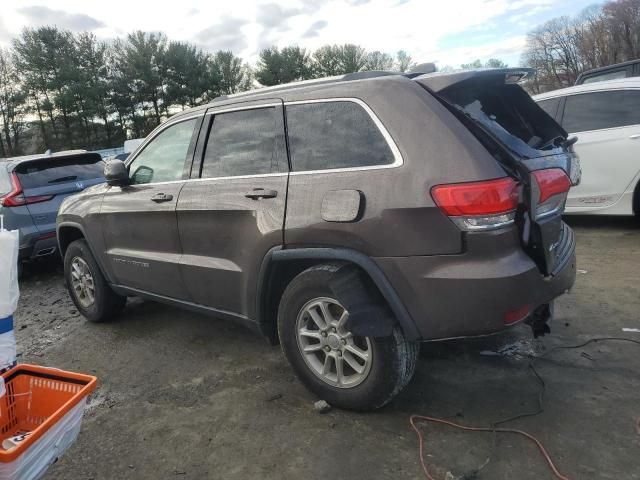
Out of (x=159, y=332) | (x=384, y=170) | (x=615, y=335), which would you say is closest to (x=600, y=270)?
(x=615, y=335)

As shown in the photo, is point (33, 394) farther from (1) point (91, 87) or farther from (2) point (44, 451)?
(1) point (91, 87)

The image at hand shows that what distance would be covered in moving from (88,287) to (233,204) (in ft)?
7.90

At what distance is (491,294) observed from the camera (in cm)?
Result: 228

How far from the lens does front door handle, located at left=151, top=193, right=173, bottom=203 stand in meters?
3.54

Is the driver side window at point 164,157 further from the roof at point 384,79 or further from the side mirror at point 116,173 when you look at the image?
the roof at point 384,79

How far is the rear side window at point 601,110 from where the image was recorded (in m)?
5.73

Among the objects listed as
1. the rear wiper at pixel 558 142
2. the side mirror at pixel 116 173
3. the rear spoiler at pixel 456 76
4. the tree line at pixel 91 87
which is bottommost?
the rear wiper at pixel 558 142

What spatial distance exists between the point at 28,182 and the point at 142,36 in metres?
39.7

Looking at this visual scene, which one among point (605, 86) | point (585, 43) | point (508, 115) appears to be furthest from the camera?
point (585, 43)

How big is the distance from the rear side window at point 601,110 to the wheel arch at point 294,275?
192 inches

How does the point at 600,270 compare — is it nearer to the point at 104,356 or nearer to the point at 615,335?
the point at 615,335

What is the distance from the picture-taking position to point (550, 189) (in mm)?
2561

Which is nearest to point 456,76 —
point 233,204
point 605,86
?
point 233,204

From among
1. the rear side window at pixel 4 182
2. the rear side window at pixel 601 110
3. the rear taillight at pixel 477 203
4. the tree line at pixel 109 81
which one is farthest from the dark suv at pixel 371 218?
the tree line at pixel 109 81
